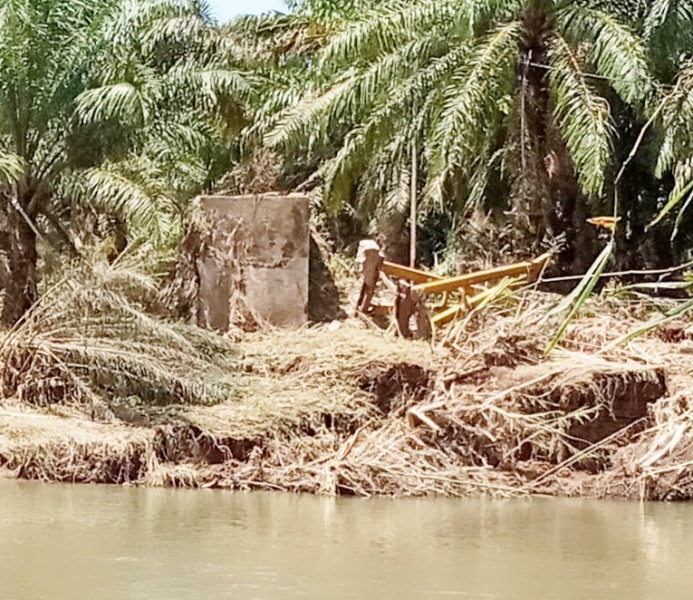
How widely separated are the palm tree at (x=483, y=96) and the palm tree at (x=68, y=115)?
1824 mm

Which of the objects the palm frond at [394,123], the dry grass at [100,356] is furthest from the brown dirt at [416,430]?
the palm frond at [394,123]

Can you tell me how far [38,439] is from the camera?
28.8 feet

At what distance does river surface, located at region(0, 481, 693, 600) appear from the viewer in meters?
4.92

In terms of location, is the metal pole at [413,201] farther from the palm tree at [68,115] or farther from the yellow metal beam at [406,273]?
the palm tree at [68,115]

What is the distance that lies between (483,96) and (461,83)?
32 centimetres

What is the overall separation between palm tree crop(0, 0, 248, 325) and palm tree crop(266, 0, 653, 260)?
1.82m

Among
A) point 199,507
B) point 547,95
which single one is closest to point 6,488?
point 199,507

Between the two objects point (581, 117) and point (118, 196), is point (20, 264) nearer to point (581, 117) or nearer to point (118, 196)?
point (118, 196)

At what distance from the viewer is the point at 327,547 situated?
19.7ft

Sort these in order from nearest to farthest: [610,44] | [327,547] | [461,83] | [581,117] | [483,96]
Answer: [327,547] < [610,44] < [581,117] < [483,96] < [461,83]

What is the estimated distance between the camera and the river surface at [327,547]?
4922 millimetres

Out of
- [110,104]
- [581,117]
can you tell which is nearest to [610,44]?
[581,117]

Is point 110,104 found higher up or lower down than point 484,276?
higher up

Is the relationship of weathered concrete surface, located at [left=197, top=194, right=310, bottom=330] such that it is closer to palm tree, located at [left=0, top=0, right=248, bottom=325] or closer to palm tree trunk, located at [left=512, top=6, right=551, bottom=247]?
palm tree, located at [left=0, top=0, right=248, bottom=325]
